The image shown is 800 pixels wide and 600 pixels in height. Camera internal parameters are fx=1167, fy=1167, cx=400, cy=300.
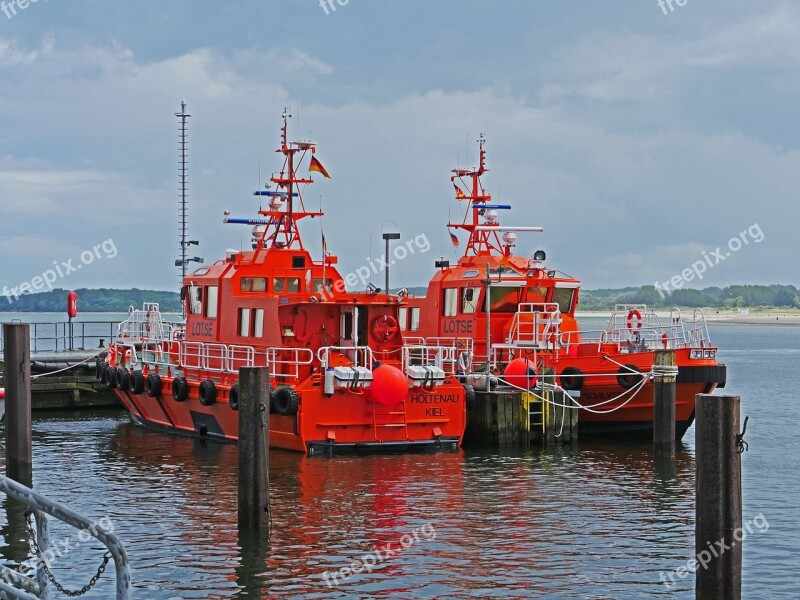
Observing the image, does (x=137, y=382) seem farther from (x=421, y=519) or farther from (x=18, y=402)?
(x=421, y=519)

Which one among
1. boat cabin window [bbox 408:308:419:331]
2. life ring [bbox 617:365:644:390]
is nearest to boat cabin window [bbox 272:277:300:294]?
boat cabin window [bbox 408:308:419:331]

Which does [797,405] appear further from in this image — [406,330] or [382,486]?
[382,486]

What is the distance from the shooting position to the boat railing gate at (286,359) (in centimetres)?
2135

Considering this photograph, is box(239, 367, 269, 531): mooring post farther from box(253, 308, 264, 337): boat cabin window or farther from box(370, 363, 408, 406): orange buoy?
box(253, 308, 264, 337): boat cabin window

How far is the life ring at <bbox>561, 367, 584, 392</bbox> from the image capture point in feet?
78.1

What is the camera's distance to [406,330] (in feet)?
94.0

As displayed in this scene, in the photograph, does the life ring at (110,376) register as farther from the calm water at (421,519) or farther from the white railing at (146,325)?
the calm water at (421,519)

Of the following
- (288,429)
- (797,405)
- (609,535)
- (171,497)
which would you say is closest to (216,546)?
(171,497)

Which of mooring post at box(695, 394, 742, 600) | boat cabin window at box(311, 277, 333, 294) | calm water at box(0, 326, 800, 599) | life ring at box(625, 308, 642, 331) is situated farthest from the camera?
life ring at box(625, 308, 642, 331)

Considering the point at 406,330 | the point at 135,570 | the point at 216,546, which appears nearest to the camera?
the point at 135,570

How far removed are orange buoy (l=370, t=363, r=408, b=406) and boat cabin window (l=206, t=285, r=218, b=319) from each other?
5589 millimetres

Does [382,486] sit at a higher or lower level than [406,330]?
lower

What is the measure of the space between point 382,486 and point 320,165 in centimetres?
825

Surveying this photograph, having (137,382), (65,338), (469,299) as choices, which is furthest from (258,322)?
(65,338)
